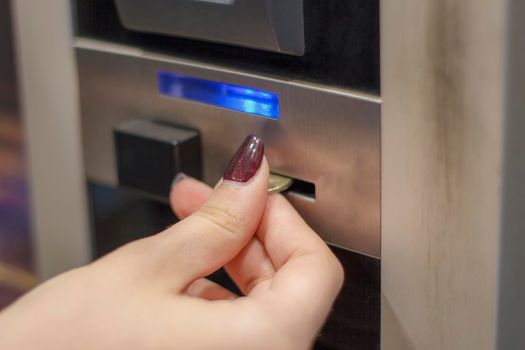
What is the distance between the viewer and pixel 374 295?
55 centimetres

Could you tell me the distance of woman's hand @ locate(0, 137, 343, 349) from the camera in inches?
18.8

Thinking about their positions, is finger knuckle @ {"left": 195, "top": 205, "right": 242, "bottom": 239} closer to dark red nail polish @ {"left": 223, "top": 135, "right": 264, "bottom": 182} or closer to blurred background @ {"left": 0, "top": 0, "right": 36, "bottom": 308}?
dark red nail polish @ {"left": 223, "top": 135, "right": 264, "bottom": 182}

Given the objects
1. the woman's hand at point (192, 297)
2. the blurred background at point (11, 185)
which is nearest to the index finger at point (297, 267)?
the woman's hand at point (192, 297)

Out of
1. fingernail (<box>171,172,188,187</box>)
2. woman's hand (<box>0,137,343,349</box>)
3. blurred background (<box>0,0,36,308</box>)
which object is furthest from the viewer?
blurred background (<box>0,0,36,308</box>)

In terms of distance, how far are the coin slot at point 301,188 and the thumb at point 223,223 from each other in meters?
0.04

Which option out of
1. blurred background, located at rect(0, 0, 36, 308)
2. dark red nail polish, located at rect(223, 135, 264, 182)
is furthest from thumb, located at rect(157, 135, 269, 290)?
blurred background, located at rect(0, 0, 36, 308)

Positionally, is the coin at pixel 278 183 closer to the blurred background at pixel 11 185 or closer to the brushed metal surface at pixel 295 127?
the brushed metal surface at pixel 295 127

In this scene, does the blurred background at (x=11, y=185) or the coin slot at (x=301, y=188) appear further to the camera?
the blurred background at (x=11, y=185)

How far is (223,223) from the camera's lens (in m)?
0.52

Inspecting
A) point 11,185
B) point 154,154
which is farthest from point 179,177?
point 11,185

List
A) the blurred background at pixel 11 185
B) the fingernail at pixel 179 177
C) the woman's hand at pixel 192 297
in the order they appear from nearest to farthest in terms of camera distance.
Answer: the woman's hand at pixel 192 297
the fingernail at pixel 179 177
the blurred background at pixel 11 185

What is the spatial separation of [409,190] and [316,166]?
0.21 feet

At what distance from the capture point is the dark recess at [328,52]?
51cm

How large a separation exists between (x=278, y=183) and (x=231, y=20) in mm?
101
